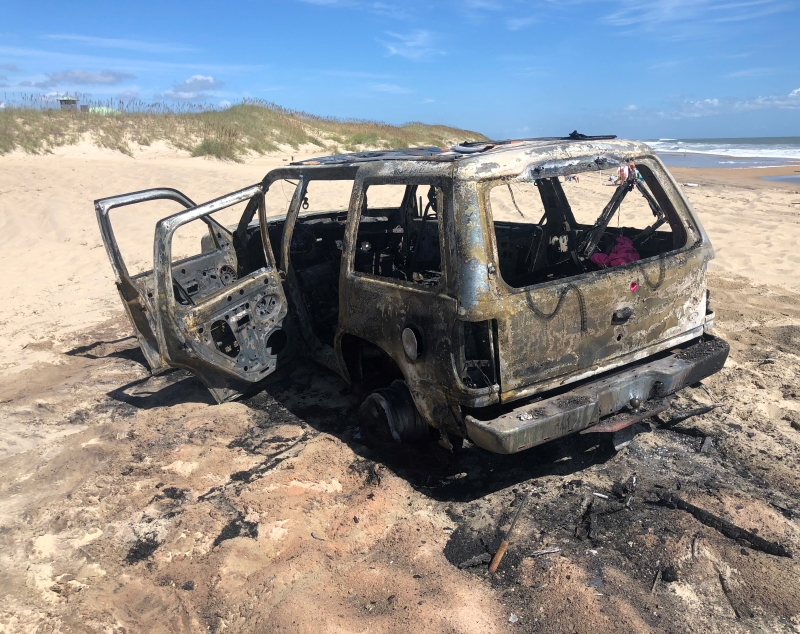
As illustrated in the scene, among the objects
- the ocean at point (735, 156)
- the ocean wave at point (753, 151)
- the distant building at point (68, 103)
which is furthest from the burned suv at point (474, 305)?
the ocean wave at point (753, 151)

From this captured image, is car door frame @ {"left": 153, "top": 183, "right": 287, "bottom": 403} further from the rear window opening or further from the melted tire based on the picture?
the rear window opening

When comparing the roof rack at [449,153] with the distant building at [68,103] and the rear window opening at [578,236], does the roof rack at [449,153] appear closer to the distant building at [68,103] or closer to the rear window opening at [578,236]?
the rear window opening at [578,236]

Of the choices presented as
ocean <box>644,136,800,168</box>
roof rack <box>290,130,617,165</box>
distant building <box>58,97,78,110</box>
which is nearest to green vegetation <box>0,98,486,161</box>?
distant building <box>58,97,78,110</box>

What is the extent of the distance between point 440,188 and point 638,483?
200 centimetres

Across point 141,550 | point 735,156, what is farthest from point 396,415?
point 735,156

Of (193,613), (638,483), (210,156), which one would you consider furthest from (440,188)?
(210,156)

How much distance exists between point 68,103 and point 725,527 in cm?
2888

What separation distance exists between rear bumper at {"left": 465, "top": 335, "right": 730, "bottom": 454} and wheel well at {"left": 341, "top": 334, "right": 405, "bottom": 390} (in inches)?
44.7

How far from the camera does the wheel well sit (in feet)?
12.8

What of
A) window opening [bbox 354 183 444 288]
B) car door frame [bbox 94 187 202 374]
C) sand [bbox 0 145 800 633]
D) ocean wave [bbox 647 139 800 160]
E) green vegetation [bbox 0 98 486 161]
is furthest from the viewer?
ocean wave [bbox 647 139 800 160]

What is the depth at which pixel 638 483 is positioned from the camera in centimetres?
326

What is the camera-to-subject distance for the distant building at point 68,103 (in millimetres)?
23458

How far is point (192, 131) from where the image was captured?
2342 cm

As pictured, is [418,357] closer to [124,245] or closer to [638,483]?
[638,483]
